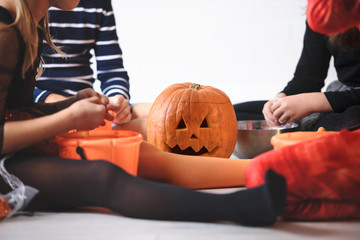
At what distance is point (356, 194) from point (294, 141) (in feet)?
0.59

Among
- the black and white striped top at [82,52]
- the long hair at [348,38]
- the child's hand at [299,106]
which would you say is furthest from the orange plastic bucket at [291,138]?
the black and white striped top at [82,52]

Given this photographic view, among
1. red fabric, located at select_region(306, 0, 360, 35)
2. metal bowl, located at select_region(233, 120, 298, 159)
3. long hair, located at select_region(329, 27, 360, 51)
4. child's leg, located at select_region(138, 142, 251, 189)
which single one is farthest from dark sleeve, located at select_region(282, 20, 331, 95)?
red fabric, located at select_region(306, 0, 360, 35)

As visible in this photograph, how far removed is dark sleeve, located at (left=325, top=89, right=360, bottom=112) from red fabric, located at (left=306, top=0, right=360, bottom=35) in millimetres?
492

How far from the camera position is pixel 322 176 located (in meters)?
0.68

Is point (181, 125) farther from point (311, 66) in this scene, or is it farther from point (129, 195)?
point (311, 66)

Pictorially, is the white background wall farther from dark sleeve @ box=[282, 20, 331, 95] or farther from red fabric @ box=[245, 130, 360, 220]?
red fabric @ box=[245, 130, 360, 220]

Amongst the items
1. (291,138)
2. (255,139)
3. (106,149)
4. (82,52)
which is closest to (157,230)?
(106,149)

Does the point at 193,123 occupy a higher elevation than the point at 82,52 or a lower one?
lower

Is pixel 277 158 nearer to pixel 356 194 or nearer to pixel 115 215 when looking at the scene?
pixel 356 194

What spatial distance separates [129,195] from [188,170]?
0.28 m

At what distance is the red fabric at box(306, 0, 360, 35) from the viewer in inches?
25.7

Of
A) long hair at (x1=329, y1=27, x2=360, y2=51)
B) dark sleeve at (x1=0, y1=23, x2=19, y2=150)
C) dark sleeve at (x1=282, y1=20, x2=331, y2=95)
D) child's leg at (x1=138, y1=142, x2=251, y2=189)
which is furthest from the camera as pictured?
dark sleeve at (x1=282, y1=20, x2=331, y2=95)

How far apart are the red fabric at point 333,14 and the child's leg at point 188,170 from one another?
43cm

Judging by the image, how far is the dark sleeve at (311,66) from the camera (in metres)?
Result: 1.41
